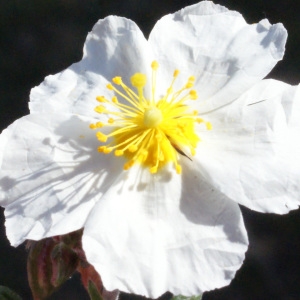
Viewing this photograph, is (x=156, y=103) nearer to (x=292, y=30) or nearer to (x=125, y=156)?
(x=125, y=156)

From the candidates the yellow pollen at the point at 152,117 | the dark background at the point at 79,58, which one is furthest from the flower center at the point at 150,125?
the dark background at the point at 79,58

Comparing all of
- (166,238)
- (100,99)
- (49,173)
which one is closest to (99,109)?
(100,99)

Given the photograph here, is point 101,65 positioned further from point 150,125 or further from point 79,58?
point 79,58

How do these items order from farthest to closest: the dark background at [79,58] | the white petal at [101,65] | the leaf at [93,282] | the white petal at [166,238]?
1. the dark background at [79,58]
2. the white petal at [101,65]
3. the leaf at [93,282]
4. the white petal at [166,238]

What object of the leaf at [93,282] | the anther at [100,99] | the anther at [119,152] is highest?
the anther at [100,99]

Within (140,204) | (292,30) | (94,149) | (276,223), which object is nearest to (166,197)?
(140,204)

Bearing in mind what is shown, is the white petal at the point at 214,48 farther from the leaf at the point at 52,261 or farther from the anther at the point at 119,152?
the leaf at the point at 52,261

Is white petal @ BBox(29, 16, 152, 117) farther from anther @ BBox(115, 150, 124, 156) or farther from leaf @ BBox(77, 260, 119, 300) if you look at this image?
leaf @ BBox(77, 260, 119, 300)
